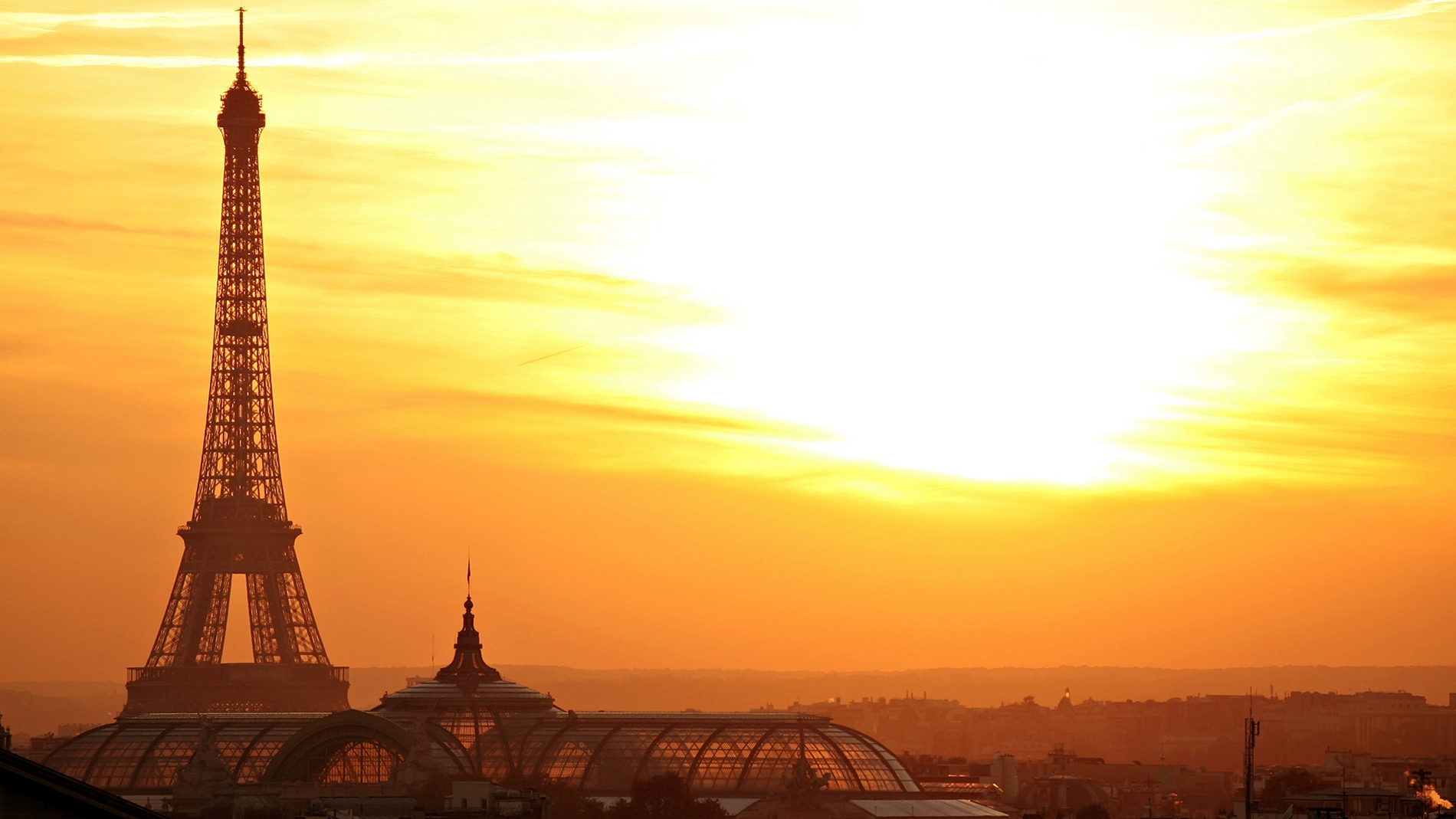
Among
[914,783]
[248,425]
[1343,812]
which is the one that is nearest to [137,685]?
[248,425]

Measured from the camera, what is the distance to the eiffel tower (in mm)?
150000

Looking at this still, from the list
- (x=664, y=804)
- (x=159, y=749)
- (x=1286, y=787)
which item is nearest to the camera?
(x=664, y=804)

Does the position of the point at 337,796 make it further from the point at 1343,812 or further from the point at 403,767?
the point at 1343,812

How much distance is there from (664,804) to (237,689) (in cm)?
4650

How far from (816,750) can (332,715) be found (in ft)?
66.3

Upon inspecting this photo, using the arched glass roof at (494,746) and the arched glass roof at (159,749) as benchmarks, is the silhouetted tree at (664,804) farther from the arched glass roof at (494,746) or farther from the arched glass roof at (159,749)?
the arched glass roof at (159,749)

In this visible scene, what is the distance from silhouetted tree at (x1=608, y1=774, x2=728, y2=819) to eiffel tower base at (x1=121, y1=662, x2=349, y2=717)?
40.1 metres

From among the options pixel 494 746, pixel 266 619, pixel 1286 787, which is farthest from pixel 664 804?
pixel 266 619

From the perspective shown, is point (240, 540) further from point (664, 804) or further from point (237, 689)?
point (664, 804)

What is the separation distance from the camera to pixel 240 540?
15250cm

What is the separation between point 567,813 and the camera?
365 feet

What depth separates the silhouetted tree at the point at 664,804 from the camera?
348 ft

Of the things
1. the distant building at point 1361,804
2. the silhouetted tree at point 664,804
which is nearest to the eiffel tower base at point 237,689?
the silhouetted tree at point 664,804

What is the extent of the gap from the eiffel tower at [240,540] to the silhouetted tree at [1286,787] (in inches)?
1802
